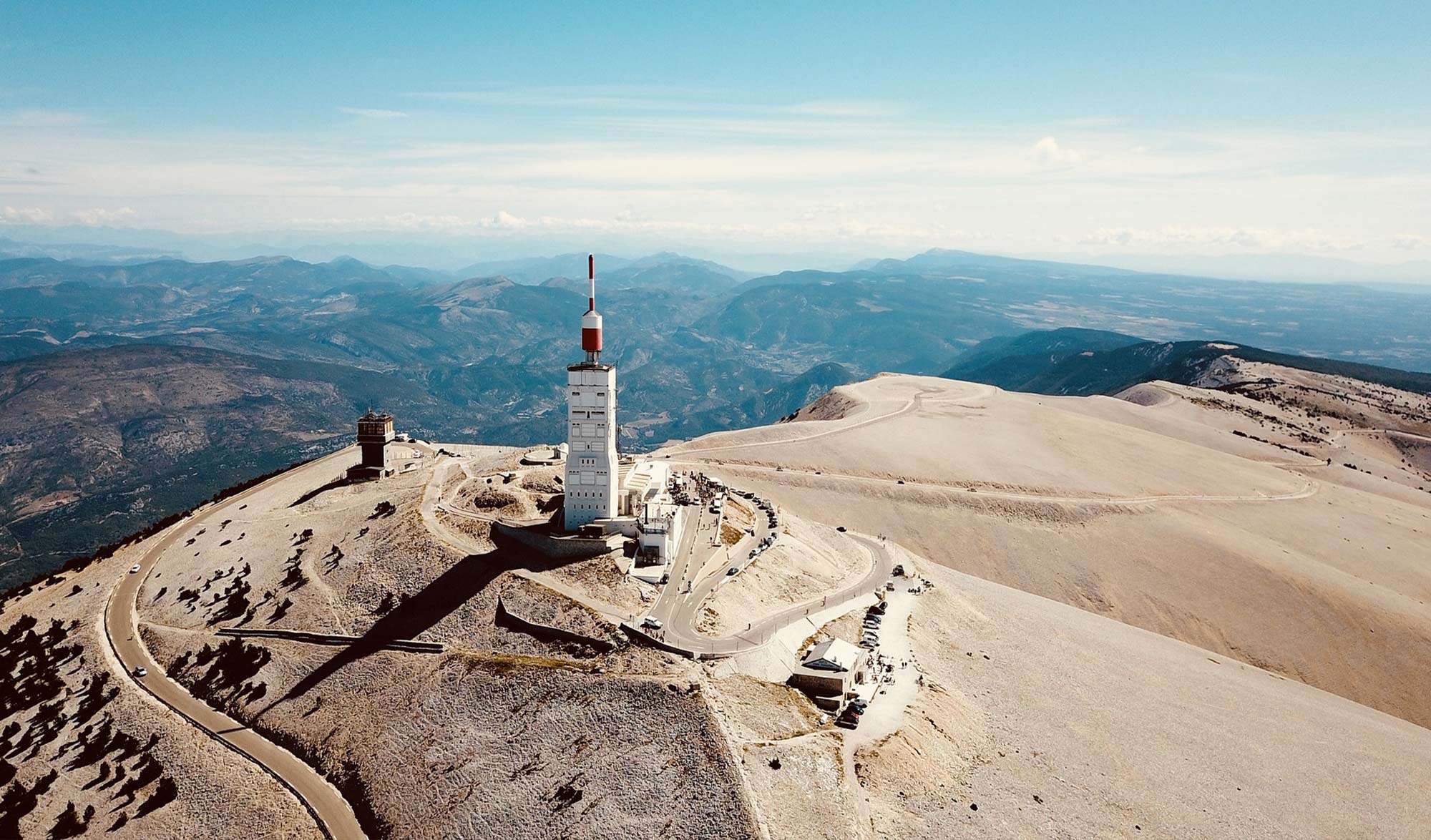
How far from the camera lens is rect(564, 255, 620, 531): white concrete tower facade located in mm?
71500

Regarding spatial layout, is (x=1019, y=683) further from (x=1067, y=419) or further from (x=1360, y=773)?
(x=1067, y=419)

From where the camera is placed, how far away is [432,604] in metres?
66.0

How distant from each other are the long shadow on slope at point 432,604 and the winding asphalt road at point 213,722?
10.6 feet

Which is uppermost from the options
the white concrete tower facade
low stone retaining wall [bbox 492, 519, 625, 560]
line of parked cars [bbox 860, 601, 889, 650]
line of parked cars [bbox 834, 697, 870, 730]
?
the white concrete tower facade

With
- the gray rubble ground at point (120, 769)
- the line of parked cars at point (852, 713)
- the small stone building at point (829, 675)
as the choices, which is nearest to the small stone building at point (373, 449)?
the gray rubble ground at point (120, 769)

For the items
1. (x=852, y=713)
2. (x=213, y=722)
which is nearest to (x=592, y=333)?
(x=852, y=713)

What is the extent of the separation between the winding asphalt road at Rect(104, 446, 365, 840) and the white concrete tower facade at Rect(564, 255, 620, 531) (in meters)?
28.1

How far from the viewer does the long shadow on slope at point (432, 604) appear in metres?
61.8

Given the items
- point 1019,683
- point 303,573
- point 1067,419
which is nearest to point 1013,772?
point 1019,683

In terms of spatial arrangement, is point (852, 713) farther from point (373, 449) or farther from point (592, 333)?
point (373, 449)

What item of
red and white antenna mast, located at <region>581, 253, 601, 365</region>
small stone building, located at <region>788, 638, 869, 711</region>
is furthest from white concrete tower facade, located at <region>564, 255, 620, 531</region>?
small stone building, located at <region>788, 638, 869, 711</region>

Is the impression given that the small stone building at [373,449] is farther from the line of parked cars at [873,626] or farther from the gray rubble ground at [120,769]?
the line of parked cars at [873,626]

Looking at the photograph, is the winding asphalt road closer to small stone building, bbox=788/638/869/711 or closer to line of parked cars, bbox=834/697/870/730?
small stone building, bbox=788/638/869/711

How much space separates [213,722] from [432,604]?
17040 mm
